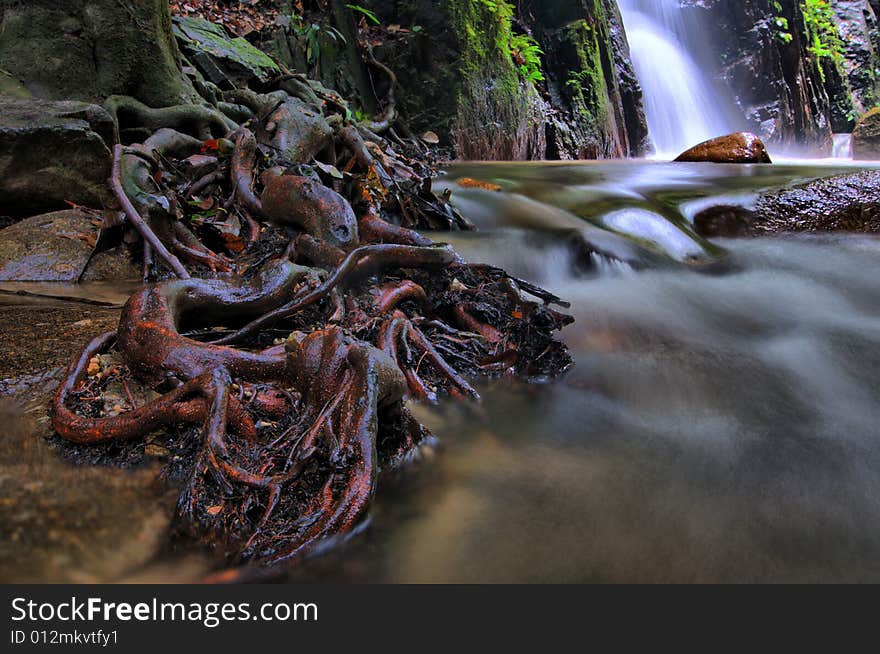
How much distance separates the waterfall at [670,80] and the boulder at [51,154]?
605 inches

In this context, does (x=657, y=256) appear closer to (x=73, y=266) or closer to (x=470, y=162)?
(x=73, y=266)

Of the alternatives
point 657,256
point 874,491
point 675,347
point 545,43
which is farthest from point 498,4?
point 874,491

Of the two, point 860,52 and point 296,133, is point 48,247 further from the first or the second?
point 860,52

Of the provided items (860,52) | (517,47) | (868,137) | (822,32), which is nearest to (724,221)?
(517,47)

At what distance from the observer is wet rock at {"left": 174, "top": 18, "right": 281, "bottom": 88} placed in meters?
7.35

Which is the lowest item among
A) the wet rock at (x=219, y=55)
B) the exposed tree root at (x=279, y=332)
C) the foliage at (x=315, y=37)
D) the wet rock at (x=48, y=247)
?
the exposed tree root at (x=279, y=332)

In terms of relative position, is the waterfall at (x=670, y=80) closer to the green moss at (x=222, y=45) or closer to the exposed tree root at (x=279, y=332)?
the green moss at (x=222, y=45)

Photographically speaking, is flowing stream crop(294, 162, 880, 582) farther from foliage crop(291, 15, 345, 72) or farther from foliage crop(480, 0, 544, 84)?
foliage crop(480, 0, 544, 84)

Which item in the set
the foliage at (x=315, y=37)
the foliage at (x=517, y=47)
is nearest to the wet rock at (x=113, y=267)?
the foliage at (x=315, y=37)

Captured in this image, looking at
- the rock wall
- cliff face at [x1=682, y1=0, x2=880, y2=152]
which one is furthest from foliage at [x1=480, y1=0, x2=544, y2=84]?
the rock wall

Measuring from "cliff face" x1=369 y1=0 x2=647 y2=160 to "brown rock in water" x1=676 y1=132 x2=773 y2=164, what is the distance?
3.17 metres

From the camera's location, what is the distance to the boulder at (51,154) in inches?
165

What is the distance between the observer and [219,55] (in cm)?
779

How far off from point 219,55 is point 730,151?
30.3 ft
